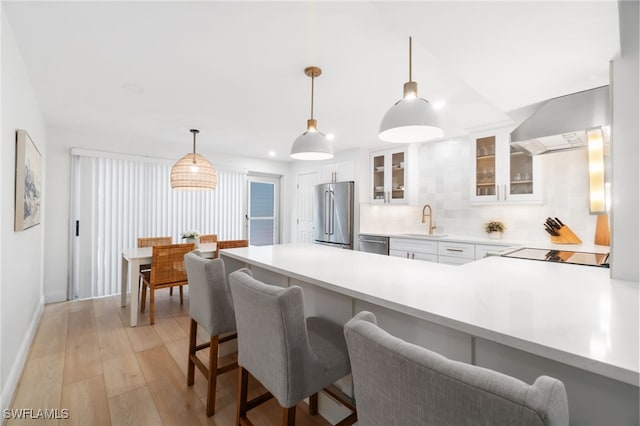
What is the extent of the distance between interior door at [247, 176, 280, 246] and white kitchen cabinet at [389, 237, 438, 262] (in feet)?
9.37

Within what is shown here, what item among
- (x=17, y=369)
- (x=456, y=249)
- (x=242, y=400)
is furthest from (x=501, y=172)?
(x=17, y=369)

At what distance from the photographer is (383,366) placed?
650mm

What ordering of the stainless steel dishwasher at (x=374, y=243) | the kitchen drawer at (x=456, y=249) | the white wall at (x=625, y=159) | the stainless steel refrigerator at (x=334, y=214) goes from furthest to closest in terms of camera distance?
the stainless steel refrigerator at (x=334, y=214), the stainless steel dishwasher at (x=374, y=243), the kitchen drawer at (x=456, y=249), the white wall at (x=625, y=159)

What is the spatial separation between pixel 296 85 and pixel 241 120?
120 cm

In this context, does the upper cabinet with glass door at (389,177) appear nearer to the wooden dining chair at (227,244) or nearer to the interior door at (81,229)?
the wooden dining chair at (227,244)

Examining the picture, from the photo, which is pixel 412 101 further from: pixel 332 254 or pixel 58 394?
pixel 58 394

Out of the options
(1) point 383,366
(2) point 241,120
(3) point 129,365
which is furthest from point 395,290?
(2) point 241,120

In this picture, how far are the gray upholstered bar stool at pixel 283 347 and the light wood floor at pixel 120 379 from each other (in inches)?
26.0

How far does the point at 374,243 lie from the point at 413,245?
0.64 m

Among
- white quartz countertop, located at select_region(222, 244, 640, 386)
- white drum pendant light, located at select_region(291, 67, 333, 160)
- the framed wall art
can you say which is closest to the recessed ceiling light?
the framed wall art

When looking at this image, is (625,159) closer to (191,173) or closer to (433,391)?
(433,391)

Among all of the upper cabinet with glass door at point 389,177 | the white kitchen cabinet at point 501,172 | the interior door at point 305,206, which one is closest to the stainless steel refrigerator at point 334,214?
the interior door at point 305,206

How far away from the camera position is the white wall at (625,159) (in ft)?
4.09

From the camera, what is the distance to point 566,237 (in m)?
2.97
